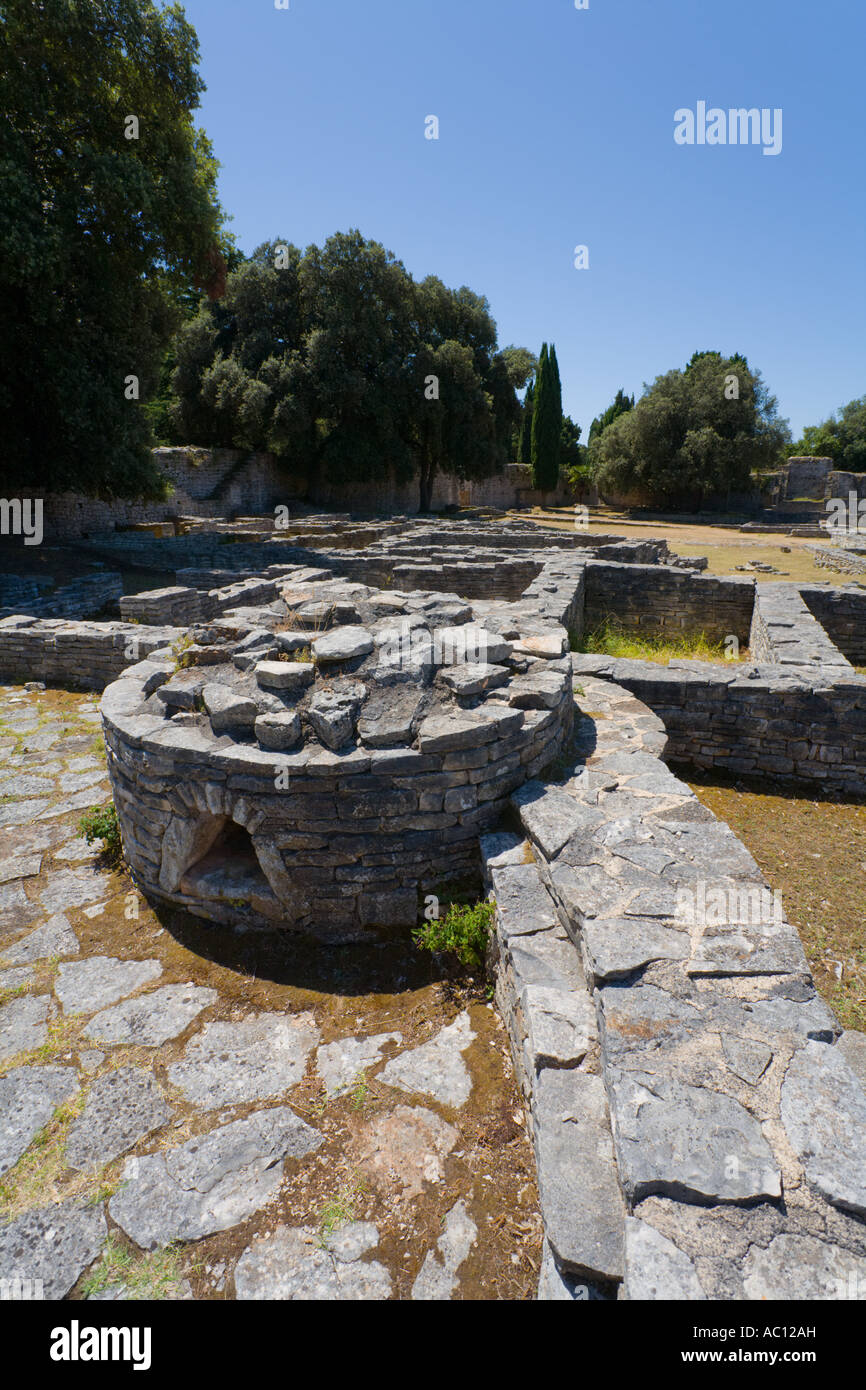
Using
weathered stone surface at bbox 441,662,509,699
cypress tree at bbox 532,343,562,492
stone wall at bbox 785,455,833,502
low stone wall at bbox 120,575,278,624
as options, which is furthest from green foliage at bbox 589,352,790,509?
weathered stone surface at bbox 441,662,509,699

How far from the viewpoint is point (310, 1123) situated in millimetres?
2486

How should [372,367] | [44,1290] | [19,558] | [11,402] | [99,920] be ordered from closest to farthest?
[44,1290] → [99,920] → [11,402] → [19,558] → [372,367]

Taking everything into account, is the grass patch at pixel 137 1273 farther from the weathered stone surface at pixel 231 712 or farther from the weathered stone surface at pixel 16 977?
the weathered stone surface at pixel 231 712

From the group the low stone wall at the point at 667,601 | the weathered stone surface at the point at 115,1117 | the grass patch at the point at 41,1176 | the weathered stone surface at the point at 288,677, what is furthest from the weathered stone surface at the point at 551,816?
the low stone wall at the point at 667,601

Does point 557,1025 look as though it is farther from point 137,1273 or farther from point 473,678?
point 473,678

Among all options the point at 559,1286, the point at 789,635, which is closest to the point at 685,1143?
the point at 559,1286

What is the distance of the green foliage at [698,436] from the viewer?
98.6ft

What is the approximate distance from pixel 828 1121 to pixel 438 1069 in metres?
1.46

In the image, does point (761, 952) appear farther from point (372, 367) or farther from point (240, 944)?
point (372, 367)

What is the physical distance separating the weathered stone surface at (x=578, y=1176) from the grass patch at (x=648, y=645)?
6268 millimetres

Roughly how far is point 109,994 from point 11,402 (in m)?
13.7

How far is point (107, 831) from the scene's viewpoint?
4293 millimetres

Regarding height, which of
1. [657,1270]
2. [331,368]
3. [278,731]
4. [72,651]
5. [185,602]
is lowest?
[657,1270]
